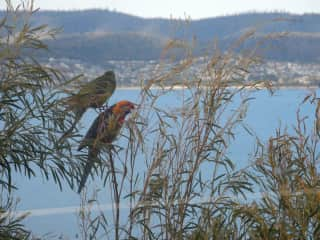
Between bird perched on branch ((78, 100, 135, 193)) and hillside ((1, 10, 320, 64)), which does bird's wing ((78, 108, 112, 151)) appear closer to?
bird perched on branch ((78, 100, 135, 193))

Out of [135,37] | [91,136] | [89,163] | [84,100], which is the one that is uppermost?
[84,100]

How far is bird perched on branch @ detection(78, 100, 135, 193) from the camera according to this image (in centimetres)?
336

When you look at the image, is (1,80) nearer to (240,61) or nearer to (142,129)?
(142,129)

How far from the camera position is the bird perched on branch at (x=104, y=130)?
3363mm

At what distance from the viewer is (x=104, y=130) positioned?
3336 millimetres

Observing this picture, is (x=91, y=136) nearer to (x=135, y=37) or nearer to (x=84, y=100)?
(x=84, y=100)

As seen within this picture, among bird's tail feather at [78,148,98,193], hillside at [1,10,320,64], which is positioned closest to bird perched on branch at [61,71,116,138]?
bird's tail feather at [78,148,98,193]

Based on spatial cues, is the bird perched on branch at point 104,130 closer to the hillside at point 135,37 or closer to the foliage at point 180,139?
the foliage at point 180,139

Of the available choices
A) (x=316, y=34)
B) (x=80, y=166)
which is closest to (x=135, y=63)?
(x=316, y=34)

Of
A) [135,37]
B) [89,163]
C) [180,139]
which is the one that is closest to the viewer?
[180,139]

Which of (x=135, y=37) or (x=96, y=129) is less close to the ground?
(x=96, y=129)

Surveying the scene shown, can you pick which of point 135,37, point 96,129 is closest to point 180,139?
point 96,129

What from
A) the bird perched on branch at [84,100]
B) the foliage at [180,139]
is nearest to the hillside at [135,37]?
the bird perched on branch at [84,100]

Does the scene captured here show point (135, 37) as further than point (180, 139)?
Yes
